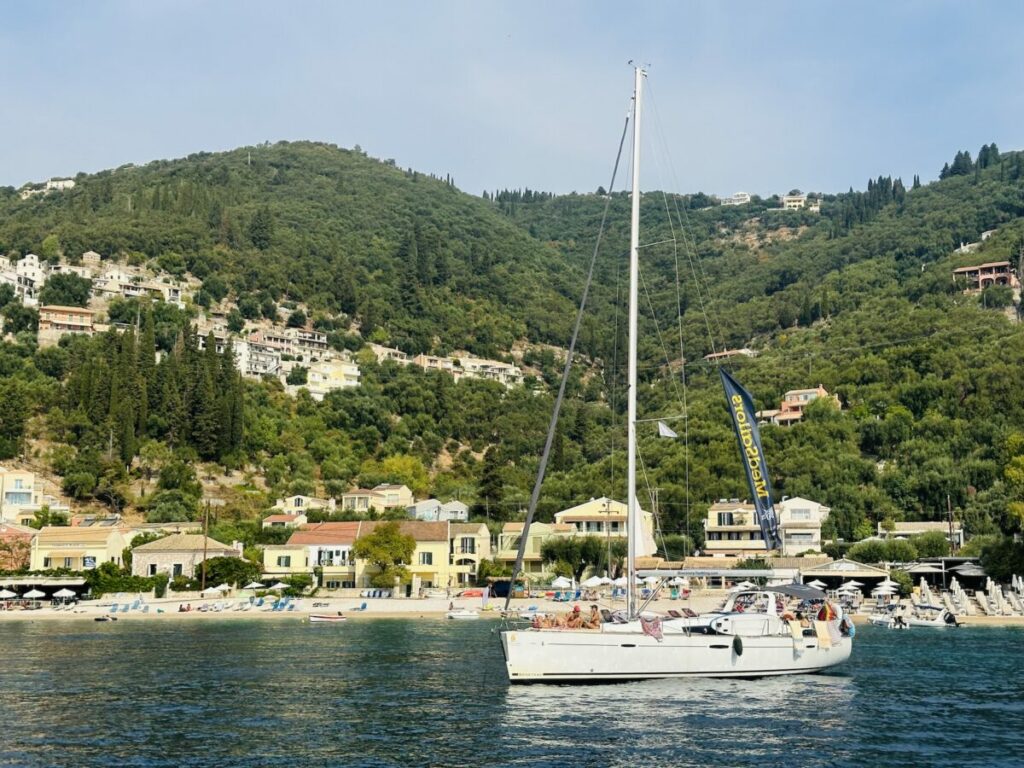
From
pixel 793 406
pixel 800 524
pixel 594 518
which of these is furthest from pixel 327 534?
pixel 793 406

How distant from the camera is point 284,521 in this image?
4429 inches

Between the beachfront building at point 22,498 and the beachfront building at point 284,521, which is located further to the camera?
the beachfront building at point 22,498

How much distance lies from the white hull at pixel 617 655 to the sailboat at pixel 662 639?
31mm

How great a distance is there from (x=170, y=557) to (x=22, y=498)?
25652 millimetres

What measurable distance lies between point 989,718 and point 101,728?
83.1ft

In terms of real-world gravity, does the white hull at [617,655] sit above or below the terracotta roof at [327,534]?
below

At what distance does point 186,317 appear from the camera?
169 meters

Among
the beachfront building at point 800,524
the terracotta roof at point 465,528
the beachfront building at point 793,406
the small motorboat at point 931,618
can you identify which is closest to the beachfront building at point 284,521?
the terracotta roof at point 465,528

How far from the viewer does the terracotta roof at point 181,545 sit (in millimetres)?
98938

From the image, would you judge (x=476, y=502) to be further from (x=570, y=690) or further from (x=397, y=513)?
(x=570, y=690)

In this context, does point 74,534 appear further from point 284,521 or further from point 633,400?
point 633,400

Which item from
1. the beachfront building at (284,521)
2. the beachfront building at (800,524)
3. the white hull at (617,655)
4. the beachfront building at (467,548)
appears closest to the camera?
the white hull at (617,655)

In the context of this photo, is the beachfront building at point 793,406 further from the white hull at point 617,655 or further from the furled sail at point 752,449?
the white hull at point 617,655

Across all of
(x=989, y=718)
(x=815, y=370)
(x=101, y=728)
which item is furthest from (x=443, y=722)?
(x=815, y=370)
